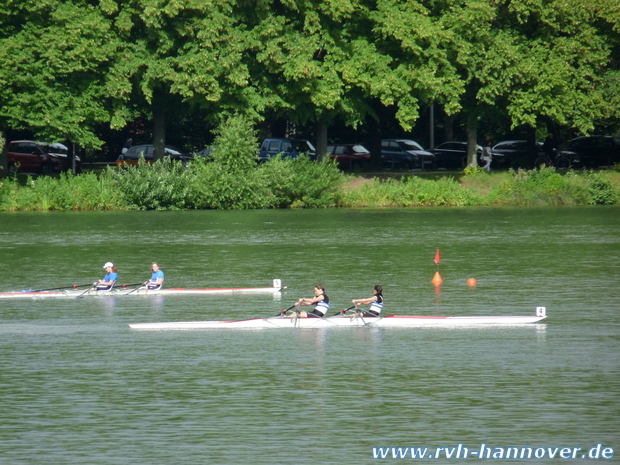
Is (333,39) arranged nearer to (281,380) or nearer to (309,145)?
(309,145)

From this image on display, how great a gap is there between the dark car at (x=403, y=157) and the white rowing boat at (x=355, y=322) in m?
51.2

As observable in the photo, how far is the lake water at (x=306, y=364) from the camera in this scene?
17.5m

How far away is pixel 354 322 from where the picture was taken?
90.3 ft

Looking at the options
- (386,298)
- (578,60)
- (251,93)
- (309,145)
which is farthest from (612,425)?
(309,145)

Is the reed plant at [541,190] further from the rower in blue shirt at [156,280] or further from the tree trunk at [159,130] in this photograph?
the rower in blue shirt at [156,280]

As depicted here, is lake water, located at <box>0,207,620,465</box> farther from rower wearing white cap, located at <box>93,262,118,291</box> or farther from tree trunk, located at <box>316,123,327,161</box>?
tree trunk, located at <box>316,123,327,161</box>

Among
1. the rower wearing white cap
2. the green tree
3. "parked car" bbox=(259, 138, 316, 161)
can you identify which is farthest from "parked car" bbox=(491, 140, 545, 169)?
the rower wearing white cap

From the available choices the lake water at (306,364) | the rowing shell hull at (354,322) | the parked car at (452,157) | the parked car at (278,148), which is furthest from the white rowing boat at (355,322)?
the parked car at (452,157)

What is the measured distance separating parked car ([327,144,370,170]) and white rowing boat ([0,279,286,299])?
43898mm

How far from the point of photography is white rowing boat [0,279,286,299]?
3256 cm

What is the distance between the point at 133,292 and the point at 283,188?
A: 34.1 m

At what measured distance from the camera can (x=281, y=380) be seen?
70.9 ft

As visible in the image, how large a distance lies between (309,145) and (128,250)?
33.3 metres

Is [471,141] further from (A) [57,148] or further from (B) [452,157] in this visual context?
(A) [57,148]
